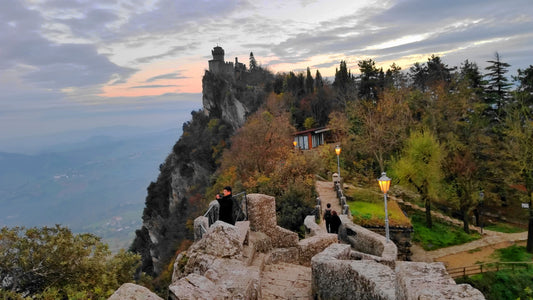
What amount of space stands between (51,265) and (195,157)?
5740 centimetres

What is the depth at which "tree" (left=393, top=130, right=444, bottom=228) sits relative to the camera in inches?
974

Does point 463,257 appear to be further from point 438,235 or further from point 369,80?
point 369,80

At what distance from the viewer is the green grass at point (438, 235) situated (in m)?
23.6

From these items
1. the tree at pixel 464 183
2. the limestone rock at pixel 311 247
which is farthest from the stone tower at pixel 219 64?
the limestone rock at pixel 311 247

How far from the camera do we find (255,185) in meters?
23.8

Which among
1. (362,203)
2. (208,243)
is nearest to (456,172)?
(362,203)

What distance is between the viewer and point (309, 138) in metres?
45.7

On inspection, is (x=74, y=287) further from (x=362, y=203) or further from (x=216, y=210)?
(x=362, y=203)

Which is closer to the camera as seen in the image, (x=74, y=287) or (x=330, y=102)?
(x=74, y=287)

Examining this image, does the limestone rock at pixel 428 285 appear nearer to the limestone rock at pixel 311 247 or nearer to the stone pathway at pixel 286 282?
the stone pathway at pixel 286 282

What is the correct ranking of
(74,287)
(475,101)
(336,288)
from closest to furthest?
1. (336,288)
2. (74,287)
3. (475,101)

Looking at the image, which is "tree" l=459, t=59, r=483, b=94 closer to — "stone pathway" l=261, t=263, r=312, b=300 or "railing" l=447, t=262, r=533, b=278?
"railing" l=447, t=262, r=533, b=278

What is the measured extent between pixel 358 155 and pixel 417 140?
352 inches

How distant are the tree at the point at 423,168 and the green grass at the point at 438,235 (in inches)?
30.6
